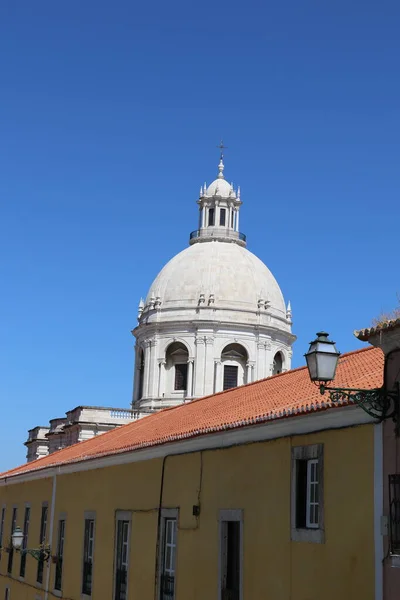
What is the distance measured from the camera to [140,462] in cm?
1805

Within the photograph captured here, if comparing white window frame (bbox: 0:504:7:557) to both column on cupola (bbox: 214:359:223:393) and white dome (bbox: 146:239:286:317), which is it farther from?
white dome (bbox: 146:239:286:317)

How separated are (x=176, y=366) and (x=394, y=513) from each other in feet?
152

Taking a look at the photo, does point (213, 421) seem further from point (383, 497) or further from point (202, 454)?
point (383, 497)

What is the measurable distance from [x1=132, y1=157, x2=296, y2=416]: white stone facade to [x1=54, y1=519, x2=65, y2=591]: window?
30.2 meters

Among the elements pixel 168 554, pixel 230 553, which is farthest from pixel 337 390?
pixel 168 554

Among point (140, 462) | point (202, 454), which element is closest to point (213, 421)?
point (202, 454)

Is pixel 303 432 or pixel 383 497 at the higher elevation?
pixel 303 432

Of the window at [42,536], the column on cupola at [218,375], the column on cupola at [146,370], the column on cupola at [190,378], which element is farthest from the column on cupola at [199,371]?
the window at [42,536]

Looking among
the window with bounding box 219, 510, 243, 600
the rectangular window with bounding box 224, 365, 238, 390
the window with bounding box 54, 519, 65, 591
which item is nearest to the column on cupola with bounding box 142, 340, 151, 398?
the rectangular window with bounding box 224, 365, 238, 390

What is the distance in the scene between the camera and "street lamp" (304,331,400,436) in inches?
383

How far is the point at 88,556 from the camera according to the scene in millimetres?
20703

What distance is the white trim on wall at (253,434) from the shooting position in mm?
11172

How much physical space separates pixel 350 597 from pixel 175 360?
4548 centimetres

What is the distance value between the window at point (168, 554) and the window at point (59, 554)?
6.94 meters
